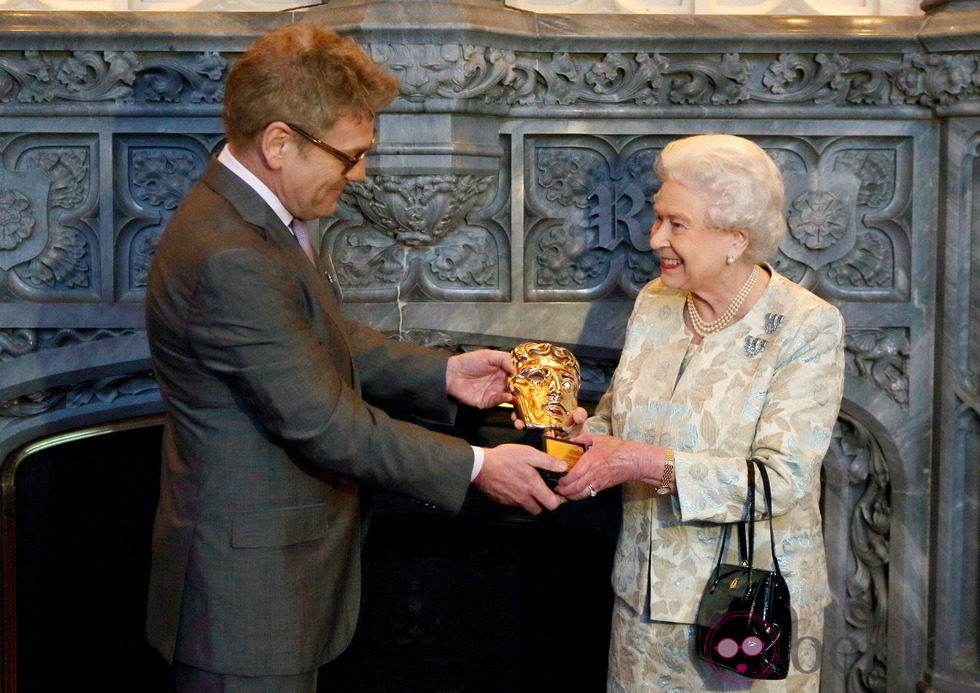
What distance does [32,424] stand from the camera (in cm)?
341

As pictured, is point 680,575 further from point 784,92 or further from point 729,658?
point 784,92

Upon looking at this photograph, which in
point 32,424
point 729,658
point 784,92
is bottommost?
point 729,658

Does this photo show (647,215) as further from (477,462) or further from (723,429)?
(477,462)

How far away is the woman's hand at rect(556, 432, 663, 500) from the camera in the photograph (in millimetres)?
2439

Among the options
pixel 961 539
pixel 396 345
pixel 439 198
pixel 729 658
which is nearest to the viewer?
pixel 729 658

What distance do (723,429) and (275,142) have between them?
105 cm

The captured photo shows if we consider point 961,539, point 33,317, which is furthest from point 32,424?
point 961,539

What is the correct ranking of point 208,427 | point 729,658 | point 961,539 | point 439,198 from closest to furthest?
1. point 208,427
2. point 729,658
3. point 439,198
4. point 961,539

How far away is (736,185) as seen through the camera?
2484 mm

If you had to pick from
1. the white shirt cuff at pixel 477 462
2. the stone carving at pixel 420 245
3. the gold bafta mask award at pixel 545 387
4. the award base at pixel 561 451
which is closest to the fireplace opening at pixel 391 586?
the stone carving at pixel 420 245

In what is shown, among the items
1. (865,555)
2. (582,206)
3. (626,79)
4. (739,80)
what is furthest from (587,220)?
(865,555)

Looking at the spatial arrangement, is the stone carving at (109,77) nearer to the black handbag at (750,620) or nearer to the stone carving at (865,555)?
the black handbag at (750,620)

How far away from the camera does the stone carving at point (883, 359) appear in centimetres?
338

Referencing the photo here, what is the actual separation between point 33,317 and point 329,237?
2.70 ft
